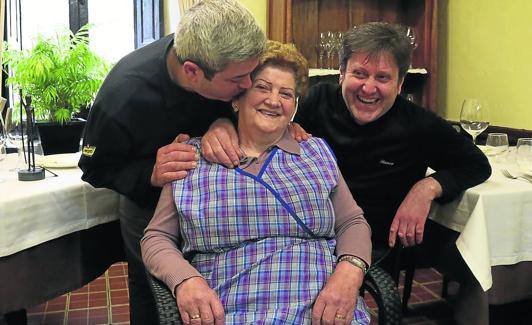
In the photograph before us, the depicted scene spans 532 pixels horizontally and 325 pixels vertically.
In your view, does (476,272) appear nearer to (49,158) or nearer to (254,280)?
(254,280)

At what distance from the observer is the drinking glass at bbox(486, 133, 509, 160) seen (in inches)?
99.1

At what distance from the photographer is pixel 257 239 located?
62.2 inches

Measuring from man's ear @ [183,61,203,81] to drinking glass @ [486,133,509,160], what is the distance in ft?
5.10

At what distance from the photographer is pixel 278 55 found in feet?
5.50

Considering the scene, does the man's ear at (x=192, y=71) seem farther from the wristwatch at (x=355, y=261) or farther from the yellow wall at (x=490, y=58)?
the yellow wall at (x=490, y=58)

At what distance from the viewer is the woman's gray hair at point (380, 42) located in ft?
6.25

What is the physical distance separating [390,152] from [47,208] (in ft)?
3.86

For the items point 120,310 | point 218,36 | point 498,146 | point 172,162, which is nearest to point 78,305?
point 120,310

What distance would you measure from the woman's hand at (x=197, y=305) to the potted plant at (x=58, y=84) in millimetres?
1092

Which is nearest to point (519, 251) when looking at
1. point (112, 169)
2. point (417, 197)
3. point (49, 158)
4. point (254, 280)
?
point (417, 197)

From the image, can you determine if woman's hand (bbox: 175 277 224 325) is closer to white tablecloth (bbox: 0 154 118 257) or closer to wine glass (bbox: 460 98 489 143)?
white tablecloth (bbox: 0 154 118 257)

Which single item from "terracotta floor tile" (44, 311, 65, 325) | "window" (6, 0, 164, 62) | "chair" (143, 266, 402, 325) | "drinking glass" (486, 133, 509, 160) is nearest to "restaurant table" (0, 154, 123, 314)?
"chair" (143, 266, 402, 325)

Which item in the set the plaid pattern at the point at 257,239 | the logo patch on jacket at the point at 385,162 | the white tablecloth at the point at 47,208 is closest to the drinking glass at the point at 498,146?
the logo patch on jacket at the point at 385,162

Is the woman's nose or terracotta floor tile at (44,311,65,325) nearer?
the woman's nose
